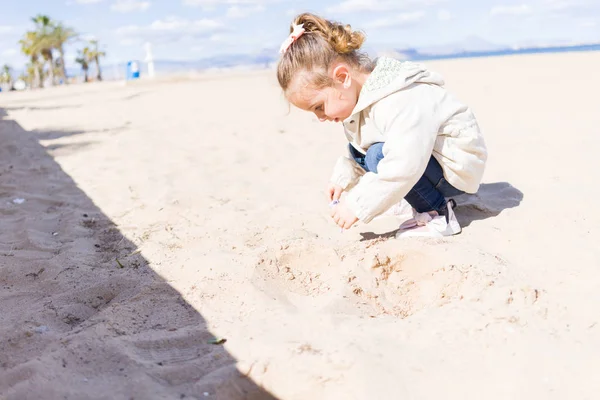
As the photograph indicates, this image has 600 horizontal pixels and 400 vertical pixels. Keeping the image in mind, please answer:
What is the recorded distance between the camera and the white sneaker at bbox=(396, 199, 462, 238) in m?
2.62

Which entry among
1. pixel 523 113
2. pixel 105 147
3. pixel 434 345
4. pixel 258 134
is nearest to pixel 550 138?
pixel 523 113

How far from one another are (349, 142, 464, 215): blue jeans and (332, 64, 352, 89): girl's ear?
0.33 m

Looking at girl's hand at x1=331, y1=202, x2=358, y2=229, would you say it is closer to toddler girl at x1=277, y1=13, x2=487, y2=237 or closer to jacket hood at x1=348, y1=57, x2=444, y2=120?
toddler girl at x1=277, y1=13, x2=487, y2=237

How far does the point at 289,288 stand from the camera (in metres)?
2.29

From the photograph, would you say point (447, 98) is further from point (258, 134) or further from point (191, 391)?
point (258, 134)

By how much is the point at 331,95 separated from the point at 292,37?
32 centimetres

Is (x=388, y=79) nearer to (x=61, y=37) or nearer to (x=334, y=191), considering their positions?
(x=334, y=191)

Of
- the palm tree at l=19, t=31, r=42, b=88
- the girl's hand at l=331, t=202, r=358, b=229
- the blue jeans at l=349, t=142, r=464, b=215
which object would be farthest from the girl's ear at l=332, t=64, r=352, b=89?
the palm tree at l=19, t=31, r=42, b=88

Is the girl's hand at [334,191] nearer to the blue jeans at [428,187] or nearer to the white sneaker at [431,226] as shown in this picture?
the blue jeans at [428,187]

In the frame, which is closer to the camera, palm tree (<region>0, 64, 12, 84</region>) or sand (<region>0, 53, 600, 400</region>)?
sand (<region>0, 53, 600, 400</region>)

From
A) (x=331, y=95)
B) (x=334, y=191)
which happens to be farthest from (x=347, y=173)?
(x=331, y=95)

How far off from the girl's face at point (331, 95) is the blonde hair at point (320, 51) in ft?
0.10

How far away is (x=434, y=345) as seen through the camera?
1.73 metres

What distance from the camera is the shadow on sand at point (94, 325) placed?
165cm
